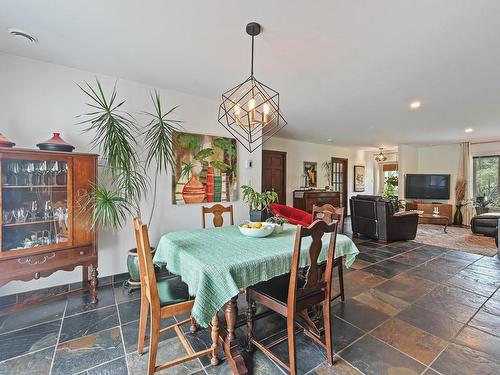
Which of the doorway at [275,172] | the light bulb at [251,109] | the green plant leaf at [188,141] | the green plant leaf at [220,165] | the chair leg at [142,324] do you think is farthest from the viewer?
the doorway at [275,172]

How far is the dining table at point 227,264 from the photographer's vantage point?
4.64 feet

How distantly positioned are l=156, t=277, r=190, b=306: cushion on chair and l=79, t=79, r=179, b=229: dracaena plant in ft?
3.55

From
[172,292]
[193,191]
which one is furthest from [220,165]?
[172,292]

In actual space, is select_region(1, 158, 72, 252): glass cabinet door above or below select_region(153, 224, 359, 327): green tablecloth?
above

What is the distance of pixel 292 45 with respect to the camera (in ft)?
7.26

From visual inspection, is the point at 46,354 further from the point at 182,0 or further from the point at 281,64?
the point at 281,64

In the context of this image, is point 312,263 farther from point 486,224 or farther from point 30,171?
point 486,224

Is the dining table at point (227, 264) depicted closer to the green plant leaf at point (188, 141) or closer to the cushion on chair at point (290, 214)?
the green plant leaf at point (188, 141)

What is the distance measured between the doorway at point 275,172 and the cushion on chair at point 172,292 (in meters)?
4.62

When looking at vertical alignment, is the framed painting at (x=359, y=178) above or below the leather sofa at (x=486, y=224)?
above

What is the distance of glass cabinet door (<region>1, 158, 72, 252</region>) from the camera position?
7.10 feet

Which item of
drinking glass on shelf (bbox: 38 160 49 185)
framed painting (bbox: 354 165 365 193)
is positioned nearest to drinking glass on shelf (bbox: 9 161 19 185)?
drinking glass on shelf (bbox: 38 160 49 185)

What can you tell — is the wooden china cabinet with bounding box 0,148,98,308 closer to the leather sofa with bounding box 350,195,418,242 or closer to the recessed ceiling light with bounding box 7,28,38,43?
the recessed ceiling light with bounding box 7,28,38,43

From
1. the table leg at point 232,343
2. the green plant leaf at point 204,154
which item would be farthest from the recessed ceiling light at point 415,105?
the table leg at point 232,343
